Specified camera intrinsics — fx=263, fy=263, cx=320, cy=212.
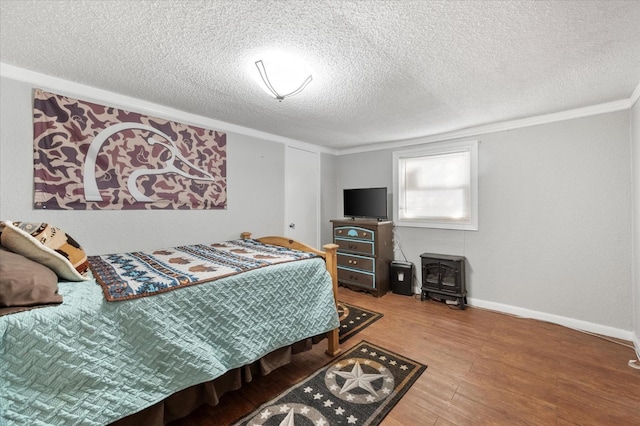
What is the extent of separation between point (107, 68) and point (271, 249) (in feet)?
6.27

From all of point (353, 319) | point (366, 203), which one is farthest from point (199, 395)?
point (366, 203)

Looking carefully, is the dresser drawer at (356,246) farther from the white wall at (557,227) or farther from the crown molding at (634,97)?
the crown molding at (634,97)

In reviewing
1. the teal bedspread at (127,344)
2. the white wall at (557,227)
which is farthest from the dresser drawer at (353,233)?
the teal bedspread at (127,344)

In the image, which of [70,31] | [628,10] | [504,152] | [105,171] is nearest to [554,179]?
[504,152]

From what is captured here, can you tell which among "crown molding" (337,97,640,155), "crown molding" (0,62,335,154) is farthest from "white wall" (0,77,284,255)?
"crown molding" (337,97,640,155)

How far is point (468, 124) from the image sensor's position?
10.5 feet

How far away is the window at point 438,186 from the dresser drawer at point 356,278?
95cm

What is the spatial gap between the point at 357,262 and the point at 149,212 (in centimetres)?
270

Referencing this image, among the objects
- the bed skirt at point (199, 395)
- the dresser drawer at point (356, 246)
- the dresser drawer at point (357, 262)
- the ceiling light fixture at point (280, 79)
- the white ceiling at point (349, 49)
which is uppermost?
the white ceiling at point (349, 49)

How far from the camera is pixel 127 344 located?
1.28 m

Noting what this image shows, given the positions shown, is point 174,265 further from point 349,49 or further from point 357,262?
point 357,262

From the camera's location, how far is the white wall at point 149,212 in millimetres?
1932

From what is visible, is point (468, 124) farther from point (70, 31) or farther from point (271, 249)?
point (70, 31)

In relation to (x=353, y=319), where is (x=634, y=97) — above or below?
above
